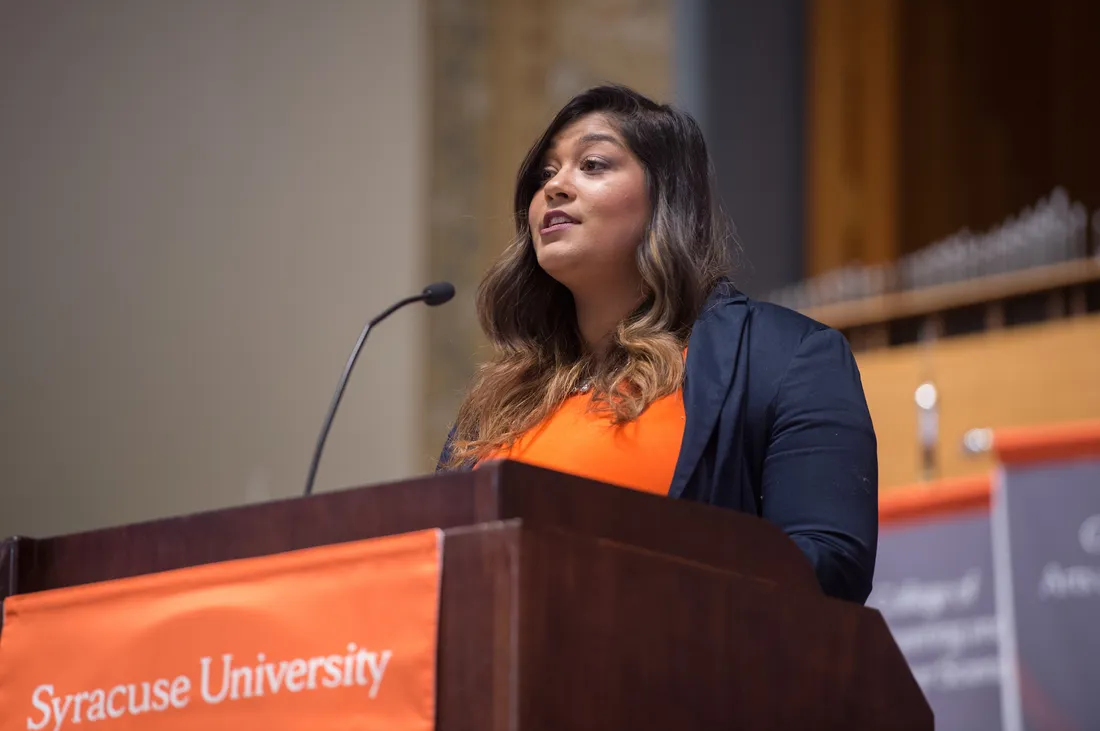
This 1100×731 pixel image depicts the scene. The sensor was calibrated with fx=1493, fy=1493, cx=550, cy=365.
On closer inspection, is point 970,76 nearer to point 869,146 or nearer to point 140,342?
point 869,146

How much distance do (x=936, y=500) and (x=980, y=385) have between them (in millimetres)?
731

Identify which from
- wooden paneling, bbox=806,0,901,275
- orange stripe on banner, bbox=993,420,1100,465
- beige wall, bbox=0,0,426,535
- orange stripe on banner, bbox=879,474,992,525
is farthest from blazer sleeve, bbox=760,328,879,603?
wooden paneling, bbox=806,0,901,275

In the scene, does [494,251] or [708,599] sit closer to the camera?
[708,599]

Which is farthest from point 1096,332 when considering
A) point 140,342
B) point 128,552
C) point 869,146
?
point 128,552

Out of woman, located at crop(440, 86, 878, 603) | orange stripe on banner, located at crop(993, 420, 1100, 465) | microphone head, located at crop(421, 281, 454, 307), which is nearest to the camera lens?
woman, located at crop(440, 86, 878, 603)

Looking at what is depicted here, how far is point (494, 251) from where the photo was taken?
5605 mm

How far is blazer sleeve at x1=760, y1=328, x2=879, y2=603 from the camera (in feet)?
5.02

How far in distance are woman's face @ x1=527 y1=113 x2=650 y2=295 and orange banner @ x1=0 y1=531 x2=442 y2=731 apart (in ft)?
2.70

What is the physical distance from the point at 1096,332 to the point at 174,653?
3.38m

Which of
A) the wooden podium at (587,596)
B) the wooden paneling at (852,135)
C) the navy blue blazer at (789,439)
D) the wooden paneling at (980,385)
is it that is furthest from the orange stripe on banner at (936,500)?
the wooden podium at (587,596)

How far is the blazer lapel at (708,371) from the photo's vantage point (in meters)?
1.66

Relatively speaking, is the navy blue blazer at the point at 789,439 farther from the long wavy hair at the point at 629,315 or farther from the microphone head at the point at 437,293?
the microphone head at the point at 437,293

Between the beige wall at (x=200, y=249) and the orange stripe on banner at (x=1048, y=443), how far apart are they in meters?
2.27

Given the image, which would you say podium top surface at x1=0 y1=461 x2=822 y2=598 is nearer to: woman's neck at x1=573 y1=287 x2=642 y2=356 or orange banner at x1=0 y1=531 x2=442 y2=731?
orange banner at x1=0 y1=531 x2=442 y2=731
